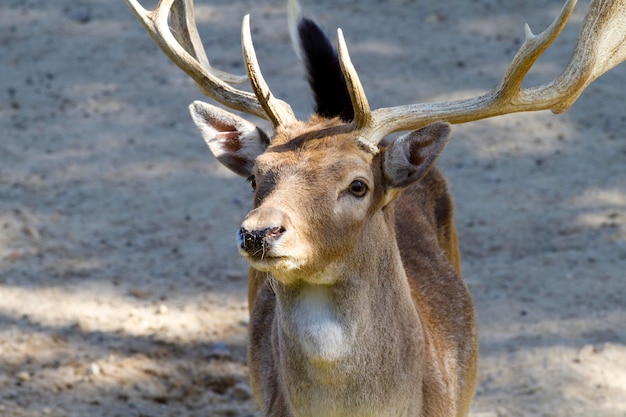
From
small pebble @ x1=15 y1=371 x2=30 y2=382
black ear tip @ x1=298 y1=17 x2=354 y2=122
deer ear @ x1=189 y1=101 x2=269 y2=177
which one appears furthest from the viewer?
small pebble @ x1=15 y1=371 x2=30 y2=382

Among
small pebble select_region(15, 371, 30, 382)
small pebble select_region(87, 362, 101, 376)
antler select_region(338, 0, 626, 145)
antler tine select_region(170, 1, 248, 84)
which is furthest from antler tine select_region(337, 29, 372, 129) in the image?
small pebble select_region(15, 371, 30, 382)

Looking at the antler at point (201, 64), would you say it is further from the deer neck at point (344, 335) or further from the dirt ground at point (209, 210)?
the deer neck at point (344, 335)

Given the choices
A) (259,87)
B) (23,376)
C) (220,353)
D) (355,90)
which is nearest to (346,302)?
(355,90)

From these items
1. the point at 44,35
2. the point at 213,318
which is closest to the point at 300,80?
the point at 44,35

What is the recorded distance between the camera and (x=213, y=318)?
6.93 meters

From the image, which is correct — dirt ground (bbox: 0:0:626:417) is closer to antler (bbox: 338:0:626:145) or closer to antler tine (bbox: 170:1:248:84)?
antler tine (bbox: 170:1:248:84)

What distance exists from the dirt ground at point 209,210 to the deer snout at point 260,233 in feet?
4.69

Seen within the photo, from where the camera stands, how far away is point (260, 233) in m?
3.62

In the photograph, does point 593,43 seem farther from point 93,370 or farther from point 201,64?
point 93,370

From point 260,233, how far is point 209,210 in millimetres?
4585

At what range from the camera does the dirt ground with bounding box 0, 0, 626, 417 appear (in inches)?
248

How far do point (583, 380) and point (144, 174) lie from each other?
13.4 feet

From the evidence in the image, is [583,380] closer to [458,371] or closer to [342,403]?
[458,371]

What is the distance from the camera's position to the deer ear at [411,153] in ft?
13.9
